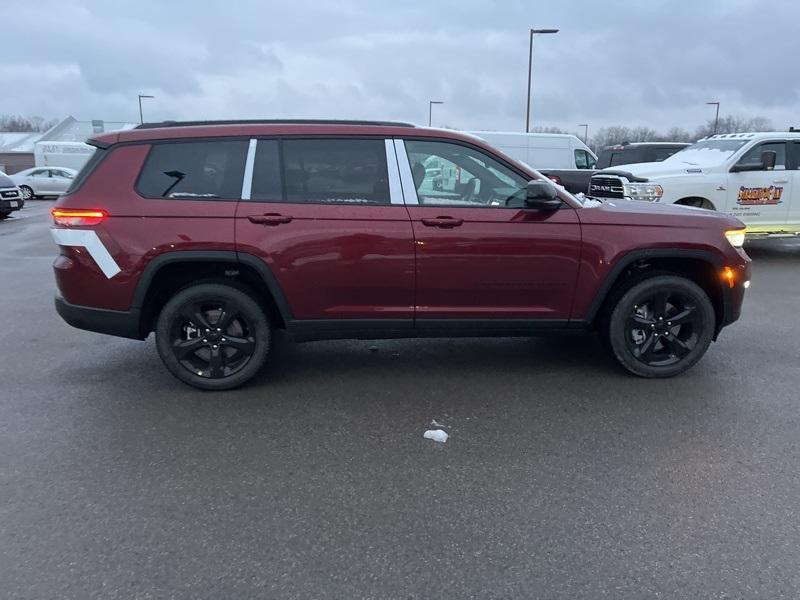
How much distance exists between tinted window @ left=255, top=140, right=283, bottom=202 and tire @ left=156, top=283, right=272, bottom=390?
69 cm

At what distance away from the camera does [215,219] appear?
13.6 ft

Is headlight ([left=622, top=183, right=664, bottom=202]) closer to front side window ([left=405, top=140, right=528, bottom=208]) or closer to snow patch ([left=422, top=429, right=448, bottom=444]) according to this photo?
front side window ([left=405, top=140, right=528, bottom=208])

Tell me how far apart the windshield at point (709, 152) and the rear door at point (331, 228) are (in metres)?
7.82

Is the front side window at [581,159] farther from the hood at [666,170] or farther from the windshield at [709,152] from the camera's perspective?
the hood at [666,170]

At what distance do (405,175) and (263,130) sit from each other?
104cm

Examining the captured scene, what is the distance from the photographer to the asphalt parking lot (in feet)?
8.27

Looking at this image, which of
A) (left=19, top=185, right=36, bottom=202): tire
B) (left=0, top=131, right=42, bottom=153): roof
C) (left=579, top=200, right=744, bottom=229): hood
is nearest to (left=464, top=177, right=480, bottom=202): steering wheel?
(left=579, top=200, right=744, bottom=229): hood

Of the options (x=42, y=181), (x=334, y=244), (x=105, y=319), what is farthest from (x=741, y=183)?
(x=42, y=181)

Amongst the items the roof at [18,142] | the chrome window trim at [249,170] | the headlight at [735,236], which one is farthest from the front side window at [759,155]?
the roof at [18,142]

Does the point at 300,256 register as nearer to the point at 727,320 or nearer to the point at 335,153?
the point at 335,153

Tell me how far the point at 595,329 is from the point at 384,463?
85.4 inches

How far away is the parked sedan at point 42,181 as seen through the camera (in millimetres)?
26234

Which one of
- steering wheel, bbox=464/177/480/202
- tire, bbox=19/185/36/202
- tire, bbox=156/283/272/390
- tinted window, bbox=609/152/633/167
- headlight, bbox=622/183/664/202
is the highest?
tinted window, bbox=609/152/633/167

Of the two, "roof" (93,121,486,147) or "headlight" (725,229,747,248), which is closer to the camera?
"roof" (93,121,486,147)
